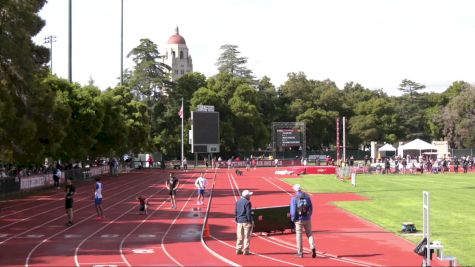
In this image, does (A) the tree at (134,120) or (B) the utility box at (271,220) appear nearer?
(B) the utility box at (271,220)

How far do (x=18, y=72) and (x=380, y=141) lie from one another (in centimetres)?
9216

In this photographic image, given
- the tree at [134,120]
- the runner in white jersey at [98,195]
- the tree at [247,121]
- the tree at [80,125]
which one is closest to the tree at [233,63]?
the tree at [247,121]

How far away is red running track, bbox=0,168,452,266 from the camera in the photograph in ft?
52.6

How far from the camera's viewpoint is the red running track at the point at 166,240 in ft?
52.6

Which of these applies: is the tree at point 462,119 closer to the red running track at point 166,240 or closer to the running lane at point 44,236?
the red running track at point 166,240

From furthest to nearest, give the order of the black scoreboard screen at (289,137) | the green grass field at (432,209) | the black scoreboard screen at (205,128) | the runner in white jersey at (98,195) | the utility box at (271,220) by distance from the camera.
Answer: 1. the black scoreboard screen at (289,137)
2. the black scoreboard screen at (205,128)
3. the runner in white jersey at (98,195)
4. the utility box at (271,220)
5. the green grass field at (432,209)

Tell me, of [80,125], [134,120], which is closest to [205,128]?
[134,120]

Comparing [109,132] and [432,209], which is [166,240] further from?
[109,132]

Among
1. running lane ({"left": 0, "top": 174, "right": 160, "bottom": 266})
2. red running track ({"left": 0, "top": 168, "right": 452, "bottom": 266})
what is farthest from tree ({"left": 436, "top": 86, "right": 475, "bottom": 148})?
running lane ({"left": 0, "top": 174, "right": 160, "bottom": 266})

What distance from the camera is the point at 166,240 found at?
1981cm

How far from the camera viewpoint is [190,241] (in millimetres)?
19516

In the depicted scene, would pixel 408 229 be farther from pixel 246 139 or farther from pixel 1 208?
pixel 246 139

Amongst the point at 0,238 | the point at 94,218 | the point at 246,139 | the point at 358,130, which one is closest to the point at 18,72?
the point at 94,218

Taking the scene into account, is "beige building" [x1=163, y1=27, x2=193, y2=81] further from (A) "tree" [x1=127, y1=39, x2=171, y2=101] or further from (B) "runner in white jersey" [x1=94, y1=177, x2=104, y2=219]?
(B) "runner in white jersey" [x1=94, y1=177, x2=104, y2=219]
